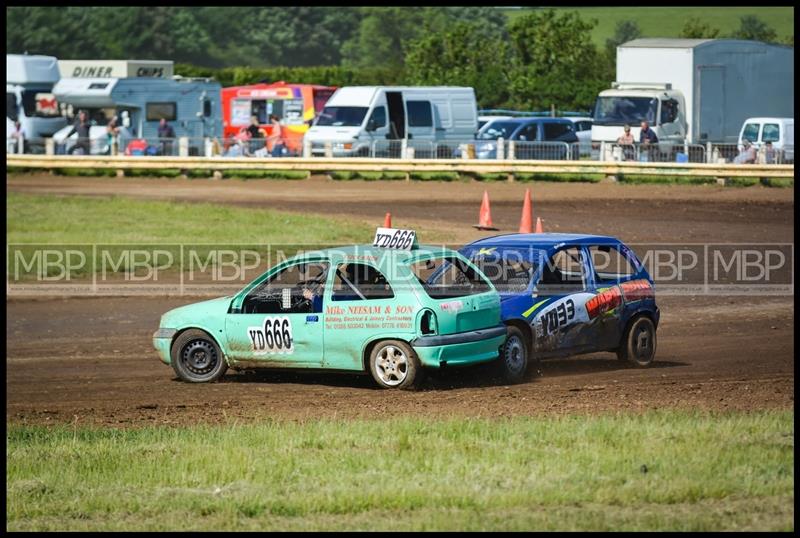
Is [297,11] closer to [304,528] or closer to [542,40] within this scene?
[542,40]

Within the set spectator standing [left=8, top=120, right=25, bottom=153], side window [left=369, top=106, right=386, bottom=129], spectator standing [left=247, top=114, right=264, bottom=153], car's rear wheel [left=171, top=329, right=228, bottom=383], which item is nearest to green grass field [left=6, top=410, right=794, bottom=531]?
car's rear wheel [left=171, top=329, right=228, bottom=383]

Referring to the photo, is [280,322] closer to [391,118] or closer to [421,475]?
[421,475]

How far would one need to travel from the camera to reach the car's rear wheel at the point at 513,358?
12133 mm

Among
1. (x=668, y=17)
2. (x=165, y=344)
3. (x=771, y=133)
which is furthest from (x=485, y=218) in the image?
(x=668, y=17)

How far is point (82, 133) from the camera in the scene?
4300 centimetres

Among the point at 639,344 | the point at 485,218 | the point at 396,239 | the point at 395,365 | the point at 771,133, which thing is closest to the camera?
the point at 395,365

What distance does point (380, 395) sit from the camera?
38.0 feet

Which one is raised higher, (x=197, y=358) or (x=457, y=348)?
(x=457, y=348)

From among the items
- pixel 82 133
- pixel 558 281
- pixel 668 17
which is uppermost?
pixel 668 17

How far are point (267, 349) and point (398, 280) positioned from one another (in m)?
1.51

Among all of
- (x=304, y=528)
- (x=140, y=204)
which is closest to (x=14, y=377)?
(x=304, y=528)

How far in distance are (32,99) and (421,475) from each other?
131 feet

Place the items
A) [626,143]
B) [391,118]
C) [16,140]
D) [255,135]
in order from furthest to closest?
1. [255,135]
2. [16,140]
3. [391,118]
4. [626,143]

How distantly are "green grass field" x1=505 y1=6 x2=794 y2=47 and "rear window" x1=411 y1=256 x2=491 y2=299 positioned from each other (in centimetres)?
7248
